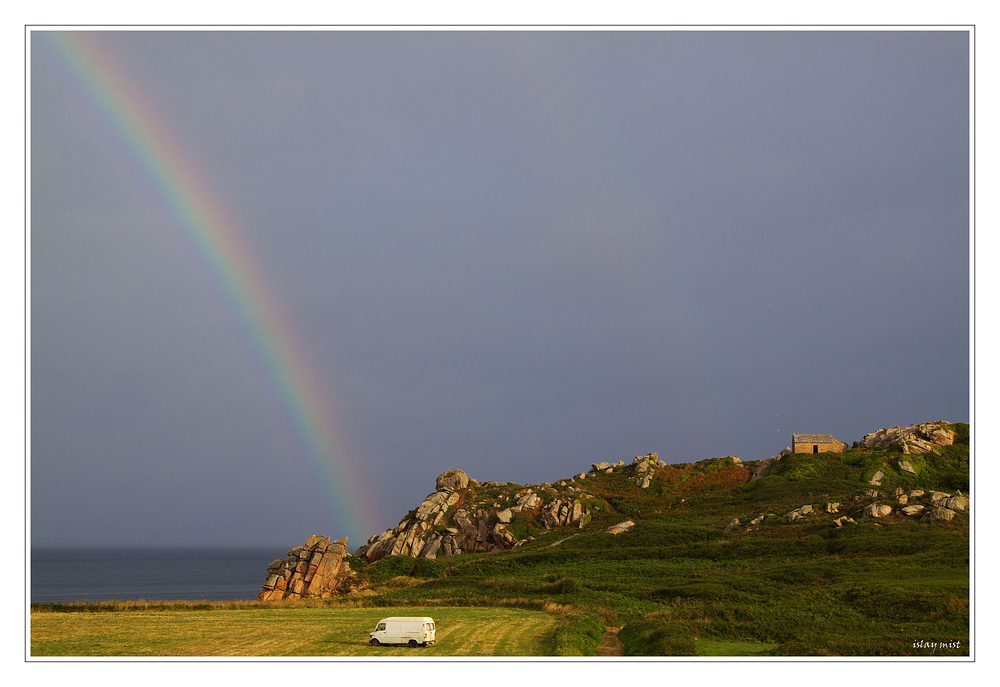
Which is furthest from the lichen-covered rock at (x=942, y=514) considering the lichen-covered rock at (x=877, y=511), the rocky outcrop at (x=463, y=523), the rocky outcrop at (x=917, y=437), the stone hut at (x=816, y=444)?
the rocky outcrop at (x=463, y=523)

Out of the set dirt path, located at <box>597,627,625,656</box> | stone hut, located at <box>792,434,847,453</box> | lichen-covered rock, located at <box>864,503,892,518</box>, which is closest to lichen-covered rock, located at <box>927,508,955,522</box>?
lichen-covered rock, located at <box>864,503,892,518</box>

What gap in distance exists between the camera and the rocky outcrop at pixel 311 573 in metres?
80.7

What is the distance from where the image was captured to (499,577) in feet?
258

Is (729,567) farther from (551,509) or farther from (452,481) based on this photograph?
(452,481)

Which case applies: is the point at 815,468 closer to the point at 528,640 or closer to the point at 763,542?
the point at 763,542

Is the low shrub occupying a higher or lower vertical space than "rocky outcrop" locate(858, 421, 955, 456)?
lower

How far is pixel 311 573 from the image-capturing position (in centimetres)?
8275

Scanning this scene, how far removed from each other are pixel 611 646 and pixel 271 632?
18997mm

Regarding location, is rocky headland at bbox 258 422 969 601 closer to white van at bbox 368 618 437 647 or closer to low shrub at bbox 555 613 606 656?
low shrub at bbox 555 613 606 656

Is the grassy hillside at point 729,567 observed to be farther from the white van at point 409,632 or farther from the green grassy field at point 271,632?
the white van at point 409,632

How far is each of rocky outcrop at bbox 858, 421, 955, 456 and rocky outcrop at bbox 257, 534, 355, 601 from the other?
232 feet

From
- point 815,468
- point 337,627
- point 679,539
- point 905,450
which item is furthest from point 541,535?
point 337,627

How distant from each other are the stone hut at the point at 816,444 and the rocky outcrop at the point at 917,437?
5040mm

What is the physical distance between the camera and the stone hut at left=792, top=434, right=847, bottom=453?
121 metres
